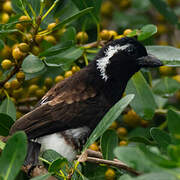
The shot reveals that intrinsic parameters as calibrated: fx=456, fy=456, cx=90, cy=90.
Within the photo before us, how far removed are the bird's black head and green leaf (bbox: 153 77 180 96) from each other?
→ 32cm

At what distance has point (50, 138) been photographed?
10.1 feet

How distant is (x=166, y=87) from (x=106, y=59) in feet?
1.87

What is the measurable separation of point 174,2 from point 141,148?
12.2ft

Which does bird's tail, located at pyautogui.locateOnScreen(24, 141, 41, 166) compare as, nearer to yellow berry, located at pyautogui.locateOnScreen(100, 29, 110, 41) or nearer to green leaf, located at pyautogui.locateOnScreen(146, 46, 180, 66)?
yellow berry, located at pyautogui.locateOnScreen(100, 29, 110, 41)

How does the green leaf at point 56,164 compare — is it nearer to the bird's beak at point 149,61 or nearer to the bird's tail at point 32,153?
the bird's tail at point 32,153

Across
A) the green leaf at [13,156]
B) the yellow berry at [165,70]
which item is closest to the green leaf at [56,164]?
the green leaf at [13,156]

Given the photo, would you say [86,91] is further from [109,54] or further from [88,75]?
[109,54]

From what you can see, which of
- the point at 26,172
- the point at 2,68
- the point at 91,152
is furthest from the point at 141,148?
the point at 2,68

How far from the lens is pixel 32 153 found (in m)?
3.07

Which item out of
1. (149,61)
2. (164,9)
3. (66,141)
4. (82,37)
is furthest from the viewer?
(164,9)


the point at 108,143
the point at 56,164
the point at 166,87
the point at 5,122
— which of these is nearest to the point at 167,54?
the point at 166,87

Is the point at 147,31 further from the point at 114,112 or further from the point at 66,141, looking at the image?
the point at 114,112

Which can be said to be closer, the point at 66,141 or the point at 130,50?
the point at 66,141

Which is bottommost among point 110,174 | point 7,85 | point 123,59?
point 110,174
